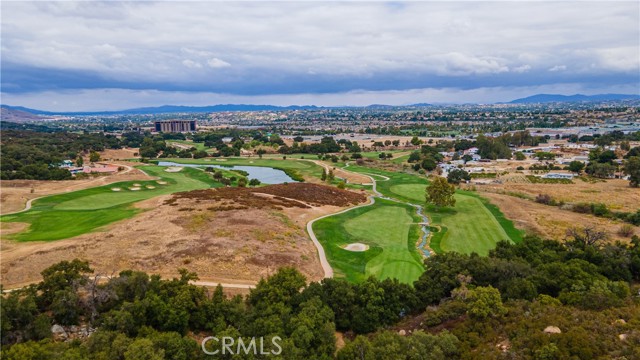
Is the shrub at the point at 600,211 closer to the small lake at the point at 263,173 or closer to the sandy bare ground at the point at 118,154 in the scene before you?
the small lake at the point at 263,173

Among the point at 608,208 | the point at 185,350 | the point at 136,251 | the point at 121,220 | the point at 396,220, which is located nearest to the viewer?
the point at 185,350

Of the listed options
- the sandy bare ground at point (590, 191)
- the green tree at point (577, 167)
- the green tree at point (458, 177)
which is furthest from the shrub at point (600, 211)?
the green tree at point (577, 167)

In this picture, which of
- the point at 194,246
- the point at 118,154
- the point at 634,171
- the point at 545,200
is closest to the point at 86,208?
the point at 194,246

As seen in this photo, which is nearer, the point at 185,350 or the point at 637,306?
the point at 185,350

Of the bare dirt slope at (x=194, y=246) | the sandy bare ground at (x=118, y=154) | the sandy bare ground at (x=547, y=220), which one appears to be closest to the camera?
the bare dirt slope at (x=194, y=246)

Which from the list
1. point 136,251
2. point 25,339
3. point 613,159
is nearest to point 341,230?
point 136,251

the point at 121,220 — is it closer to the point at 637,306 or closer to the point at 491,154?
the point at 637,306

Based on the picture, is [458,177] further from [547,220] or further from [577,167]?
[547,220]

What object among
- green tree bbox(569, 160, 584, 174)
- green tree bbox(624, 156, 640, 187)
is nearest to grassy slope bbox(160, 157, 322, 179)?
green tree bbox(569, 160, 584, 174)
